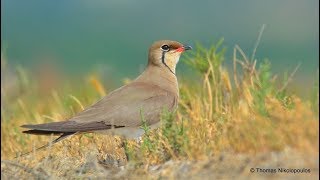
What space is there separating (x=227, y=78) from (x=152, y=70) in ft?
2.24

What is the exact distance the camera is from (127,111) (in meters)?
6.78

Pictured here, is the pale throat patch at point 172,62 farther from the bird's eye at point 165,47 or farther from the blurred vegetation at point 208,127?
the blurred vegetation at point 208,127

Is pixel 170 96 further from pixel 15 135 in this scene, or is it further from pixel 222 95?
pixel 15 135

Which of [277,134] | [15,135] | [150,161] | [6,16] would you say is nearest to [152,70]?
[15,135]

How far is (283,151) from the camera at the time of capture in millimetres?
5000

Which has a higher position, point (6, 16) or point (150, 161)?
point (150, 161)

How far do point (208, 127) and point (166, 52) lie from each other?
1716 mm

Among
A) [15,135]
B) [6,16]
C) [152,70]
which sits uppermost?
[152,70]

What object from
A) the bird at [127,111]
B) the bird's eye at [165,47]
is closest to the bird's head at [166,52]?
the bird's eye at [165,47]

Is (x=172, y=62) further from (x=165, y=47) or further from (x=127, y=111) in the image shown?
(x=127, y=111)

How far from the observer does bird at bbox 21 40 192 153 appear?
643 centimetres

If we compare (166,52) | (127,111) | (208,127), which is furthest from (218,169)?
(166,52)

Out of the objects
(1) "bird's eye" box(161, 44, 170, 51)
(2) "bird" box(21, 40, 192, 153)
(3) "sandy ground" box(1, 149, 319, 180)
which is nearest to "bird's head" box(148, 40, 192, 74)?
(1) "bird's eye" box(161, 44, 170, 51)

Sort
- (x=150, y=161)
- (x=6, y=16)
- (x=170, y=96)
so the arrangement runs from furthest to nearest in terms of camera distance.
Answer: (x=6, y=16) < (x=170, y=96) < (x=150, y=161)
